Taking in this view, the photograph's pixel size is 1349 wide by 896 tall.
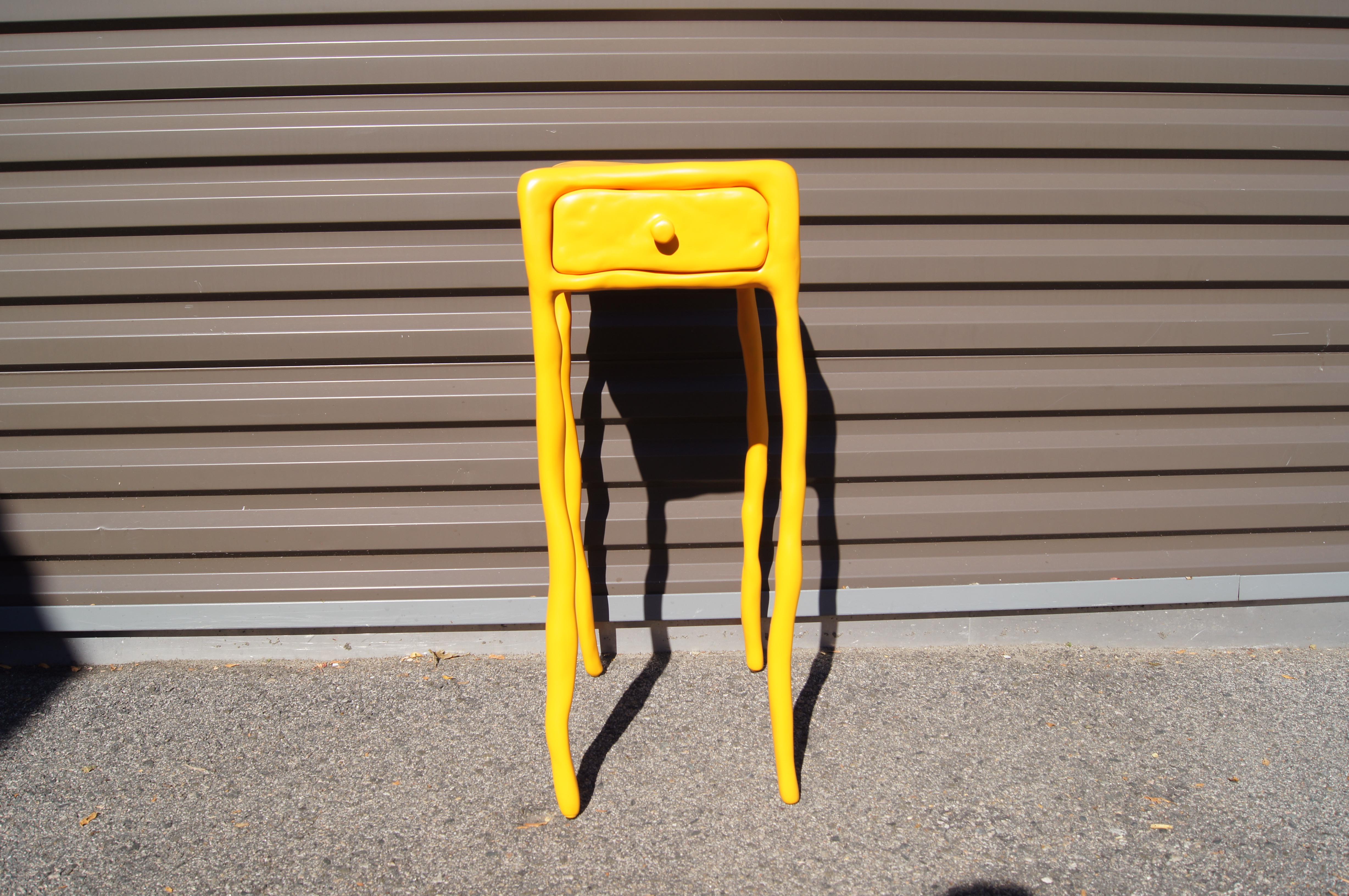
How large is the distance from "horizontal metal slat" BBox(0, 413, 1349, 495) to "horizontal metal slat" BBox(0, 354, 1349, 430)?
2.1 inches

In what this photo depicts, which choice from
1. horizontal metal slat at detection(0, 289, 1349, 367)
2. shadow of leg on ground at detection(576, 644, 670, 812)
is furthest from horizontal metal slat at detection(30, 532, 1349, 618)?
horizontal metal slat at detection(0, 289, 1349, 367)

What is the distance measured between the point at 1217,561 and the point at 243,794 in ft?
9.89

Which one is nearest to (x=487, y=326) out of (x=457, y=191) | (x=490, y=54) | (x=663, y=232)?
(x=457, y=191)

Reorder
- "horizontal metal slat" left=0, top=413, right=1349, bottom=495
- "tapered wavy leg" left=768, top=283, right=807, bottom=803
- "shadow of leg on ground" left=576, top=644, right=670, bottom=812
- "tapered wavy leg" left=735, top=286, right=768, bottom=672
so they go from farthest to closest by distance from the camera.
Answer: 1. "horizontal metal slat" left=0, top=413, right=1349, bottom=495
2. "tapered wavy leg" left=735, top=286, right=768, bottom=672
3. "shadow of leg on ground" left=576, top=644, right=670, bottom=812
4. "tapered wavy leg" left=768, top=283, right=807, bottom=803

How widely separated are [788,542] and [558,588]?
0.55 metres

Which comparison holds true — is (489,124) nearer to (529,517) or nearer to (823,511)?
(529,517)

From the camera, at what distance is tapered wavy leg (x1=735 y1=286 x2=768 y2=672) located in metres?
2.15

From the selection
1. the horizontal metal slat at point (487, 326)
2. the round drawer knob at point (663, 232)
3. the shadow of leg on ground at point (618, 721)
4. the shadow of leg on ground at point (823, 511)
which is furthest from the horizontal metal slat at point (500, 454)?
the round drawer knob at point (663, 232)

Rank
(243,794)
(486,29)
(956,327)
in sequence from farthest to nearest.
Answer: (956,327)
(486,29)
(243,794)

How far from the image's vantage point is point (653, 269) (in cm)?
165

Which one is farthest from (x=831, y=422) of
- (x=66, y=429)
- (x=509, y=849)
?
(x=66, y=429)

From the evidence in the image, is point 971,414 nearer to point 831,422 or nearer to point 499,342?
point 831,422

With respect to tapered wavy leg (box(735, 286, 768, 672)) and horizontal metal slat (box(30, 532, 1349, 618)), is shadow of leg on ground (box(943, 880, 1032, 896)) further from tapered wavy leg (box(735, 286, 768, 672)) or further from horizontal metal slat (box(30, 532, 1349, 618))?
horizontal metal slat (box(30, 532, 1349, 618))

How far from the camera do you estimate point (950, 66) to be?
2.33 m
